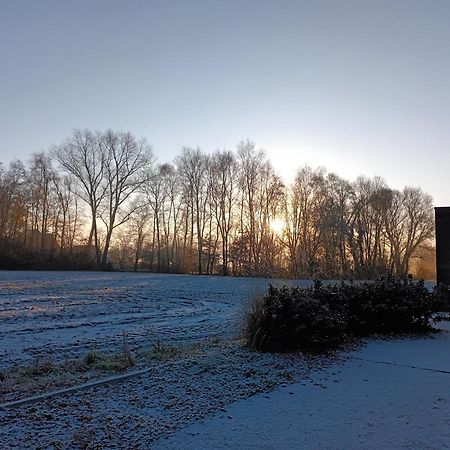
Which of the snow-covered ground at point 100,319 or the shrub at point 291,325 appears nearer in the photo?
the shrub at point 291,325

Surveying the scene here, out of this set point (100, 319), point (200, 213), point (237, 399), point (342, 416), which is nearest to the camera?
point (342, 416)

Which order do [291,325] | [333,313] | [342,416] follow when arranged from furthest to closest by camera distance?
[333,313]
[291,325]
[342,416]

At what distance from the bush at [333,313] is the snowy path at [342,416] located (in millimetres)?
892

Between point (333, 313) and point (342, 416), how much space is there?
3.08 metres

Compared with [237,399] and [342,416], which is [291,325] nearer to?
[237,399]

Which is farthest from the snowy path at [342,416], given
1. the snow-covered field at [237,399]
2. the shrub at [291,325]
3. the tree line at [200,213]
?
the tree line at [200,213]

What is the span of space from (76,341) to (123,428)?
14.4 feet

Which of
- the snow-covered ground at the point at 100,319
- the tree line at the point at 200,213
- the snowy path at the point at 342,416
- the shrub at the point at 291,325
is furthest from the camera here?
the tree line at the point at 200,213

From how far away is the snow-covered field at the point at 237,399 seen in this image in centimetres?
329

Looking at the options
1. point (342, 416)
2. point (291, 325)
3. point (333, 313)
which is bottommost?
point (342, 416)

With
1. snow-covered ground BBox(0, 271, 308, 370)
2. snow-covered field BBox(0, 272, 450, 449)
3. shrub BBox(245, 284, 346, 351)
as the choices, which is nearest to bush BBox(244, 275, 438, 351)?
shrub BBox(245, 284, 346, 351)

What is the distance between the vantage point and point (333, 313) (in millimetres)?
6773

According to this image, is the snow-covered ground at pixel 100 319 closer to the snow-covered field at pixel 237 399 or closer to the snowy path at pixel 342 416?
the snow-covered field at pixel 237 399

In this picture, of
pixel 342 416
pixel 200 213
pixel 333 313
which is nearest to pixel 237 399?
pixel 342 416
